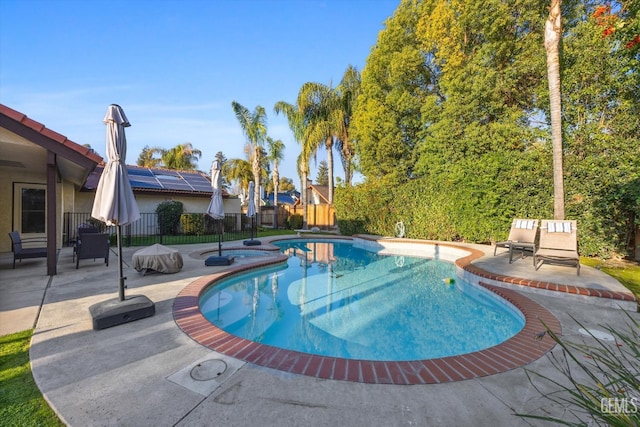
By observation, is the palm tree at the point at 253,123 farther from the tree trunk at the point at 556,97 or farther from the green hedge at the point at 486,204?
the tree trunk at the point at 556,97

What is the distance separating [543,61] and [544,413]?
45.8ft

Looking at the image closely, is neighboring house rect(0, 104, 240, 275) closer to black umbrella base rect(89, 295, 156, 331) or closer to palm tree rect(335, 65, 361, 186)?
black umbrella base rect(89, 295, 156, 331)

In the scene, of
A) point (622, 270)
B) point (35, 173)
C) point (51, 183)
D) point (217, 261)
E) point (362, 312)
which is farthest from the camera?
point (35, 173)

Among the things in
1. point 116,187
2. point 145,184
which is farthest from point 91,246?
point 145,184

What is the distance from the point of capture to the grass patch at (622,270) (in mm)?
6220

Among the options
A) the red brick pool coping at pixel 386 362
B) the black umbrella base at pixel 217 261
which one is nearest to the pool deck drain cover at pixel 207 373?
the red brick pool coping at pixel 386 362

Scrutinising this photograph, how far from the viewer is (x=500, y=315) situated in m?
5.30

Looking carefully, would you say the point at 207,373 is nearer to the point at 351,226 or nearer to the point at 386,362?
the point at 386,362

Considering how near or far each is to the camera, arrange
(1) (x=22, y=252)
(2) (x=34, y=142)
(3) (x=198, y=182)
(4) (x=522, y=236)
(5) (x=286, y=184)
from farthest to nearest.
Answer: (5) (x=286, y=184) < (3) (x=198, y=182) < (4) (x=522, y=236) < (1) (x=22, y=252) < (2) (x=34, y=142)

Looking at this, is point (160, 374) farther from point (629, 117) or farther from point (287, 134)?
point (287, 134)

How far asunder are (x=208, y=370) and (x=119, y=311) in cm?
206

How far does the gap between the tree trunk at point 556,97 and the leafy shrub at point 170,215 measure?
18156 mm

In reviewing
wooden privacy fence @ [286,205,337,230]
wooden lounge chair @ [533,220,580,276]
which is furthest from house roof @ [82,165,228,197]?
wooden lounge chair @ [533,220,580,276]

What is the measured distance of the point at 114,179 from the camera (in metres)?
4.41
